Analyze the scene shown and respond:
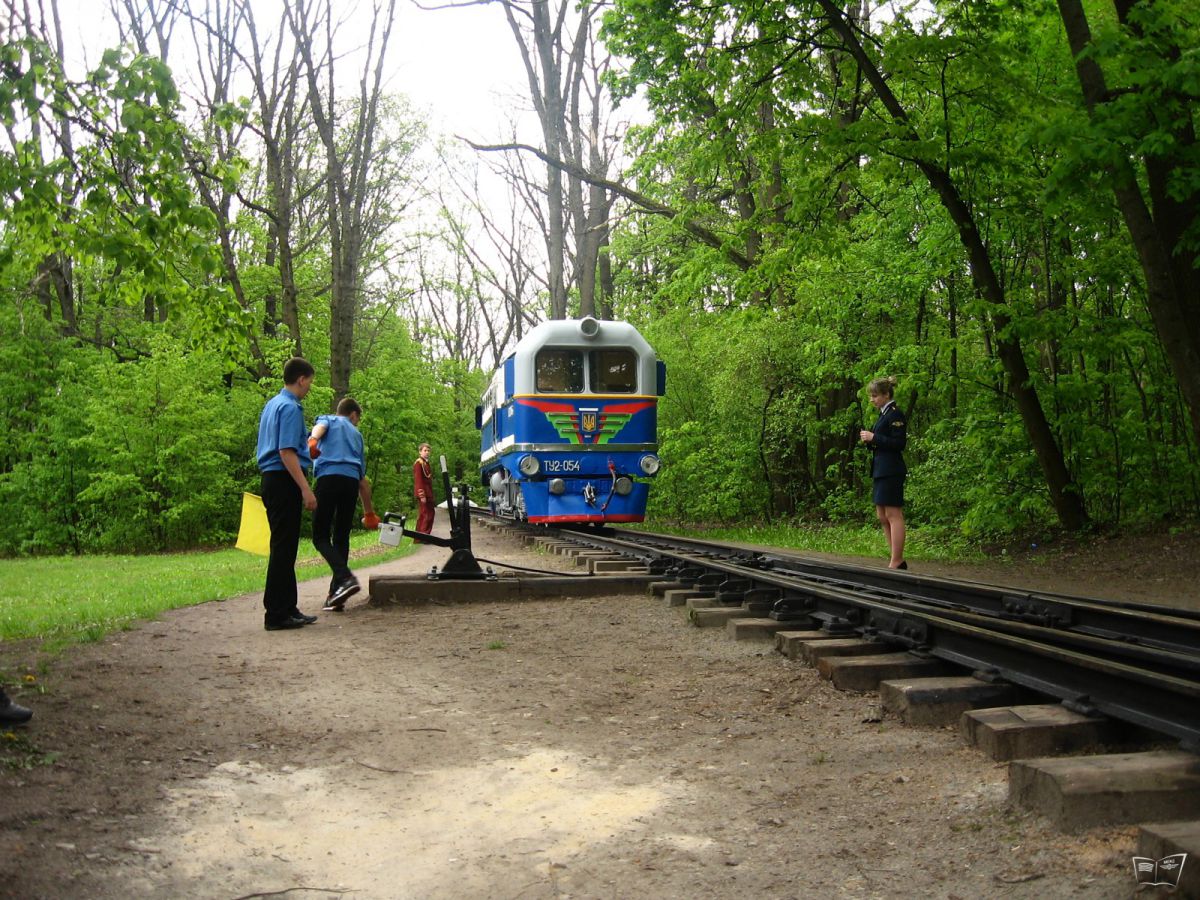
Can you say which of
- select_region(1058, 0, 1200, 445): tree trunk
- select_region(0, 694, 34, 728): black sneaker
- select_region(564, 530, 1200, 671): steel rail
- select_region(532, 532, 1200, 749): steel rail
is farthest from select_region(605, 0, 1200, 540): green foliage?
select_region(0, 694, 34, 728): black sneaker

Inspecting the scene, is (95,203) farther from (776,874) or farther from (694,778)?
(776,874)

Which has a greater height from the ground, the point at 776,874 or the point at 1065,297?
the point at 1065,297

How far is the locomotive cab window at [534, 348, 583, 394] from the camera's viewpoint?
1562cm

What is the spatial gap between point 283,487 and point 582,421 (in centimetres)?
A: 868

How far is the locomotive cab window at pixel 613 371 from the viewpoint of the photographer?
15867 millimetres

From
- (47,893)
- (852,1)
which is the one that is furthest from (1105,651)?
(852,1)

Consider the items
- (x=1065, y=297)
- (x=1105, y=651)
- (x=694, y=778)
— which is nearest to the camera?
(x=694, y=778)

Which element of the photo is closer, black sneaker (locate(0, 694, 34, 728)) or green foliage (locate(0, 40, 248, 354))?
black sneaker (locate(0, 694, 34, 728))

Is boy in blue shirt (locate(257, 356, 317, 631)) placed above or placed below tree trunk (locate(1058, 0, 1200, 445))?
below

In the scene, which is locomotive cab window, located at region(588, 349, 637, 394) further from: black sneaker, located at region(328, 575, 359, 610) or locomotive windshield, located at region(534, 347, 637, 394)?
black sneaker, located at region(328, 575, 359, 610)

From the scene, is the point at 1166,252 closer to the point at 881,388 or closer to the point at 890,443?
the point at 881,388

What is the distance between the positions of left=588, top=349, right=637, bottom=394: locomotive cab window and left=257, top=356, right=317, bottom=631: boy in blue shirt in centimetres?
895

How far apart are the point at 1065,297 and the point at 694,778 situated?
10715mm

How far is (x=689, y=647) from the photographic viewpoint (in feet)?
19.9
